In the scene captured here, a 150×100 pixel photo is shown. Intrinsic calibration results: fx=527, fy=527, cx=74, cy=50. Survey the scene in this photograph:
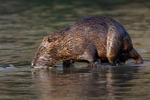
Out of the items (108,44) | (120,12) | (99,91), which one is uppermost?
(120,12)

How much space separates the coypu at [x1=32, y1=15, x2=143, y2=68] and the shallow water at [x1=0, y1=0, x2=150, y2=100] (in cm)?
21

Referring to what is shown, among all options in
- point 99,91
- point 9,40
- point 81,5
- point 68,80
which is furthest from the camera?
point 81,5

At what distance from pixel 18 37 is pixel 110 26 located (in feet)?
16.4

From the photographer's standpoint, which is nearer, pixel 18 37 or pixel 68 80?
pixel 68 80

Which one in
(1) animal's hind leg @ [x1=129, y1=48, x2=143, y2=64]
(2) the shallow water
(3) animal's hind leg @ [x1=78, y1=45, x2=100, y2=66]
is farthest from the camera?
(1) animal's hind leg @ [x1=129, y1=48, x2=143, y2=64]

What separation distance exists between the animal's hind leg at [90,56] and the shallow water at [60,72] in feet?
0.51

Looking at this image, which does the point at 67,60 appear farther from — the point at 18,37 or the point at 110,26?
the point at 18,37

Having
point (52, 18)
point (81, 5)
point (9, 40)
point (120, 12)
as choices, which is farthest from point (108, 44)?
point (81, 5)

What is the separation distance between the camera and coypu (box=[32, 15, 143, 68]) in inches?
381

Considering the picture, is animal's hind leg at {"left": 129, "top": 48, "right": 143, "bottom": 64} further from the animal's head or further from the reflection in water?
the animal's head

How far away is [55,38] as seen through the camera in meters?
9.79

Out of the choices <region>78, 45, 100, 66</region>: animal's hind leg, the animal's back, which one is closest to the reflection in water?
<region>78, 45, 100, 66</region>: animal's hind leg

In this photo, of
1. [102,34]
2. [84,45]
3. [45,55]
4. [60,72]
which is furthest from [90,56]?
[45,55]

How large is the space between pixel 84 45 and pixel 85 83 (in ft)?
4.98
